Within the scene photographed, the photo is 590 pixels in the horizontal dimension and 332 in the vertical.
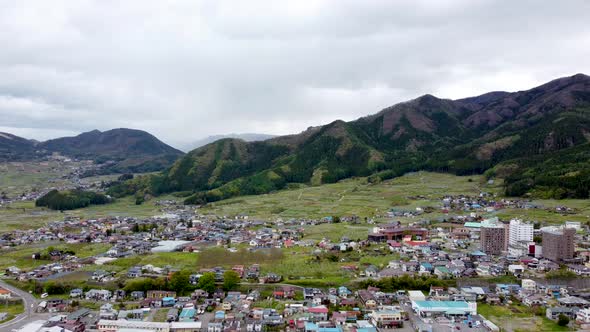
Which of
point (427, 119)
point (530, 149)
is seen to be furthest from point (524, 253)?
point (427, 119)

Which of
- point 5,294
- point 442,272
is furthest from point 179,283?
point 442,272

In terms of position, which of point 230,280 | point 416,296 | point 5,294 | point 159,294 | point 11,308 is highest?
point 230,280

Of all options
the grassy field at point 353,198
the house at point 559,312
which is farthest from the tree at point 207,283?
the grassy field at point 353,198

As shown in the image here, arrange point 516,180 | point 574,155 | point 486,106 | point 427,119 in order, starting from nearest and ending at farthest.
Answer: point 516,180, point 574,155, point 427,119, point 486,106

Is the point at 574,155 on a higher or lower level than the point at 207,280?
higher

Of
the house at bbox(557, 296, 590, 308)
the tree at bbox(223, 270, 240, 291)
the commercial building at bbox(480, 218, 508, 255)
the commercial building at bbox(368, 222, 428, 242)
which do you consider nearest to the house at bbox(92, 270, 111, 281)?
the tree at bbox(223, 270, 240, 291)

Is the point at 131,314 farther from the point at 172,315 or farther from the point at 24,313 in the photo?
the point at 24,313

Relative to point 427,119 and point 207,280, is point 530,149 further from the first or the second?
point 207,280

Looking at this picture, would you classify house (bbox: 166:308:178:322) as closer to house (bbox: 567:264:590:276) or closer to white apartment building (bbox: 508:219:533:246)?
house (bbox: 567:264:590:276)

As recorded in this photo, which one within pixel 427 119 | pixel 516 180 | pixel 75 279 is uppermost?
pixel 427 119
